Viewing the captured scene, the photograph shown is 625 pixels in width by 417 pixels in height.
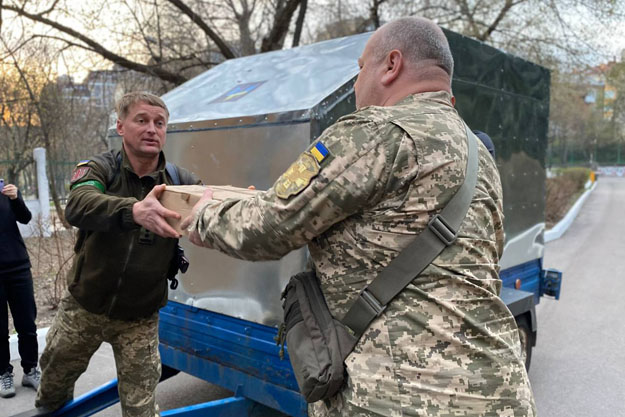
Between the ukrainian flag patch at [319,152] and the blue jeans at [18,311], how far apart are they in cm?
342

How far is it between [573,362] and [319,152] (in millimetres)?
4500

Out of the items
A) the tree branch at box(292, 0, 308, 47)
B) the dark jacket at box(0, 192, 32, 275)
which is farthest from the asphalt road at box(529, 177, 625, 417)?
the tree branch at box(292, 0, 308, 47)

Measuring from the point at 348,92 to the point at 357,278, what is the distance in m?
1.53

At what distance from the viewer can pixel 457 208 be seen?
140cm

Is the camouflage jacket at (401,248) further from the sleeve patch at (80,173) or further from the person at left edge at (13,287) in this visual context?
the person at left edge at (13,287)

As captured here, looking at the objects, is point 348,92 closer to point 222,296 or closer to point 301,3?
point 222,296

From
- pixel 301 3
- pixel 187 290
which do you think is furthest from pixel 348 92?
pixel 301 3

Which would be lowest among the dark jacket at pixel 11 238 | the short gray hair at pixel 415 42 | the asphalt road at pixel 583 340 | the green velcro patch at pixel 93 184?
the asphalt road at pixel 583 340

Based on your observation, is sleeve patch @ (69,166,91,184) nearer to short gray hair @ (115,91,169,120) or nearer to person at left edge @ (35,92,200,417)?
person at left edge @ (35,92,200,417)

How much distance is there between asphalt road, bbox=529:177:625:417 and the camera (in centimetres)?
403

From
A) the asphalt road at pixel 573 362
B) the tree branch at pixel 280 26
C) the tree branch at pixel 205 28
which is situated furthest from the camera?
the tree branch at pixel 280 26

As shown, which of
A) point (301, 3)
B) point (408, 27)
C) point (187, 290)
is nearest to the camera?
point (408, 27)

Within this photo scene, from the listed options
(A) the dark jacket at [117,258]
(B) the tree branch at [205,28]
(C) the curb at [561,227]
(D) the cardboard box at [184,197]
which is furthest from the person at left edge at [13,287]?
(C) the curb at [561,227]

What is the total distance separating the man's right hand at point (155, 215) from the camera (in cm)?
185
